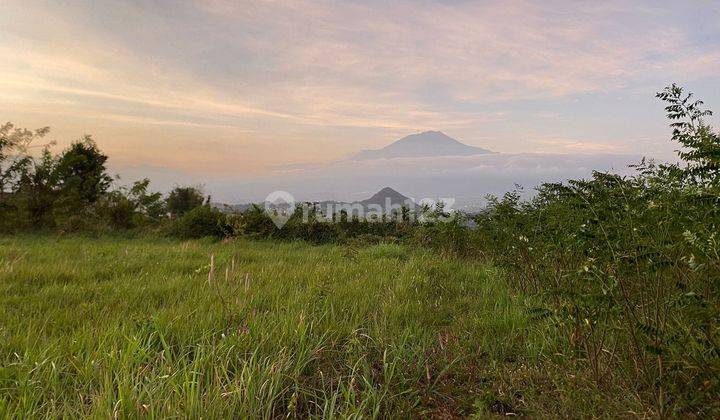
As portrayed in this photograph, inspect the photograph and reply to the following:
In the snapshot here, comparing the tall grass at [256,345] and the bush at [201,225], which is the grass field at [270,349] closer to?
the tall grass at [256,345]

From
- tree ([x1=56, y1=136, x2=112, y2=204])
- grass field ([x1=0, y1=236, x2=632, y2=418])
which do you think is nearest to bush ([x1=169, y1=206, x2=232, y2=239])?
tree ([x1=56, y1=136, x2=112, y2=204])

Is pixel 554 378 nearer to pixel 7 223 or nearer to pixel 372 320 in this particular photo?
pixel 372 320

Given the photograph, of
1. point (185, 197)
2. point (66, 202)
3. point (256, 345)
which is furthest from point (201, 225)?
point (185, 197)

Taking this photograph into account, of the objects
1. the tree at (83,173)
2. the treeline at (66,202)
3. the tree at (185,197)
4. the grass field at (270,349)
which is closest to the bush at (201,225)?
the treeline at (66,202)

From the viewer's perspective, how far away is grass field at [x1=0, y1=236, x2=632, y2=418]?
208 centimetres

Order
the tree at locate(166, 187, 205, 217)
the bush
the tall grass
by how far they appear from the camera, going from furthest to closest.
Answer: the tree at locate(166, 187, 205, 217)
the bush
the tall grass

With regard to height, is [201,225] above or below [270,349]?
below

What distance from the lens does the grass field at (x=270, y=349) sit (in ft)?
6.83

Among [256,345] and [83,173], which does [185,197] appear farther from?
[256,345]

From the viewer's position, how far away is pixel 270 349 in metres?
2.69

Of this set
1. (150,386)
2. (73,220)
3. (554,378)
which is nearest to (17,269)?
(150,386)

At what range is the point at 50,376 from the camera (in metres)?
2.22

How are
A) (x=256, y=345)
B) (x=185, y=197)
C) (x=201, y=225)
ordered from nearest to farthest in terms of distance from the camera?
(x=256, y=345)
(x=201, y=225)
(x=185, y=197)

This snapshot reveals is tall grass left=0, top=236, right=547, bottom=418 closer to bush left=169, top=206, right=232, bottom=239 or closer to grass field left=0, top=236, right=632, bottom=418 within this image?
grass field left=0, top=236, right=632, bottom=418
